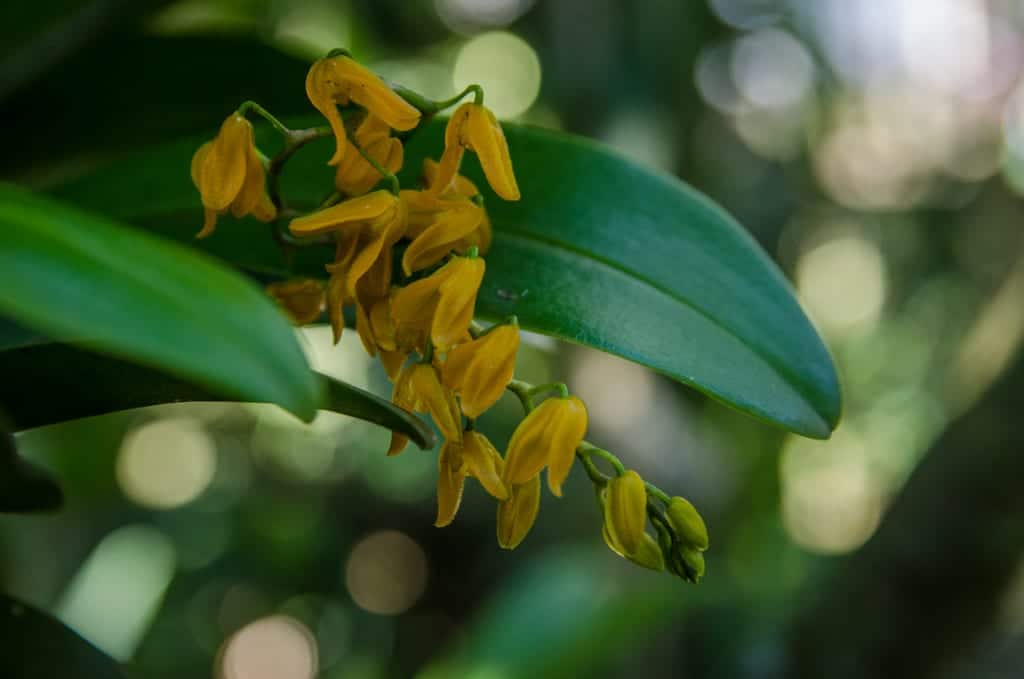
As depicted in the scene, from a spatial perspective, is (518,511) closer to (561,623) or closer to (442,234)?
(442,234)

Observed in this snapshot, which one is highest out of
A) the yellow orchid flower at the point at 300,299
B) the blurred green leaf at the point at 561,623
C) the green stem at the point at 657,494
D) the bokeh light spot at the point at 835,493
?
the yellow orchid flower at the point at 300,299

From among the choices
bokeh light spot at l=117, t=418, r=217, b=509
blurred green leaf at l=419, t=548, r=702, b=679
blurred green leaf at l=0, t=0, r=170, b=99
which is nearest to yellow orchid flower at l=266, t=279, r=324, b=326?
blurred green leaf at l=0, t=0, r=170, b=99

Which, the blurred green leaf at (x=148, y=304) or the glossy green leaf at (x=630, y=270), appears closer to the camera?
the blurred green leaf at (x=148, y=304)

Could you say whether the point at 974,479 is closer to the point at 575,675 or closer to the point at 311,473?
the point at 575,675

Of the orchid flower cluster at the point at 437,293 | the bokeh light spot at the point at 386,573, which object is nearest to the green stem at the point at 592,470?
the orchid flower cluster at the point at 437,293

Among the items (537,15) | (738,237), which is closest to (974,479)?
(738,237)

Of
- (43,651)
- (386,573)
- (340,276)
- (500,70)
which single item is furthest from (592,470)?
(386,573)

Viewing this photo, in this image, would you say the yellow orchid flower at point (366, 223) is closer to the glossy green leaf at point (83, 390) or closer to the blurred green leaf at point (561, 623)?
the glossy green leaf at point (83, 390)

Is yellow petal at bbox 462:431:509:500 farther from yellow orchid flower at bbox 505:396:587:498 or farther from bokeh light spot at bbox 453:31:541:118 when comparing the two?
bokeh light spot at bbox 453:31:541:118
